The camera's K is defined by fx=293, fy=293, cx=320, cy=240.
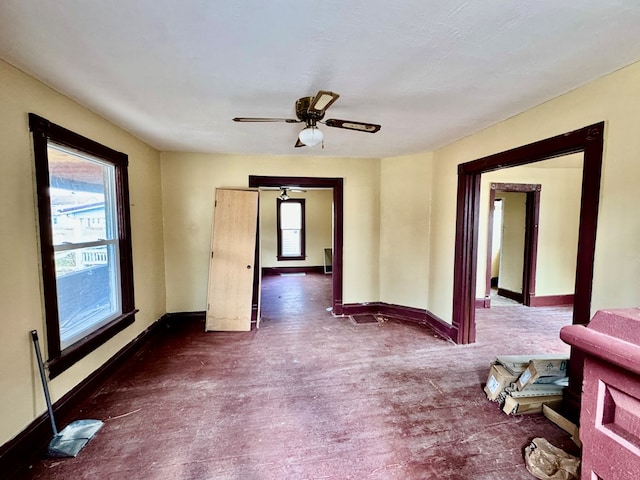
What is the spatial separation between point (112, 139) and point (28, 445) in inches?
96.4

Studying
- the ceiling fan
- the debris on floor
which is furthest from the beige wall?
the ceiling fan

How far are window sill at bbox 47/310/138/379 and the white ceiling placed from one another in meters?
1.89

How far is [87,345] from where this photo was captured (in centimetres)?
237

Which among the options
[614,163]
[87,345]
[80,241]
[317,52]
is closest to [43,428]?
[87,345]

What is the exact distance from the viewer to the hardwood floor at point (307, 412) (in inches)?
68.1

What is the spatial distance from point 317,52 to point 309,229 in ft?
21.9

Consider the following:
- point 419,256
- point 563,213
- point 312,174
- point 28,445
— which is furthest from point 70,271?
point 563,213

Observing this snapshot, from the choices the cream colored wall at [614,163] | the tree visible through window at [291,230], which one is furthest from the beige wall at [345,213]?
the tree visible through window at [291,230]

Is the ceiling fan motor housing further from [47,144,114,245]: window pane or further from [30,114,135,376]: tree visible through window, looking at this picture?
[47,144,114,245]: window pane

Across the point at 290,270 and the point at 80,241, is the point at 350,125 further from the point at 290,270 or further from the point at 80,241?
the point at 290,270

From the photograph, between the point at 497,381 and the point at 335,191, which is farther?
the point at 335,191

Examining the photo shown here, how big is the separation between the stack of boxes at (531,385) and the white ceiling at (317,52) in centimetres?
201

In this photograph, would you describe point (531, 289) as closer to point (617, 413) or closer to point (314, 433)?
point (314, 433)

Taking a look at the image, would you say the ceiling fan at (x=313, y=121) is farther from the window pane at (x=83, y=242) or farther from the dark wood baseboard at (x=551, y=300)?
the dark wood baseboard at (x=551, y=300)
